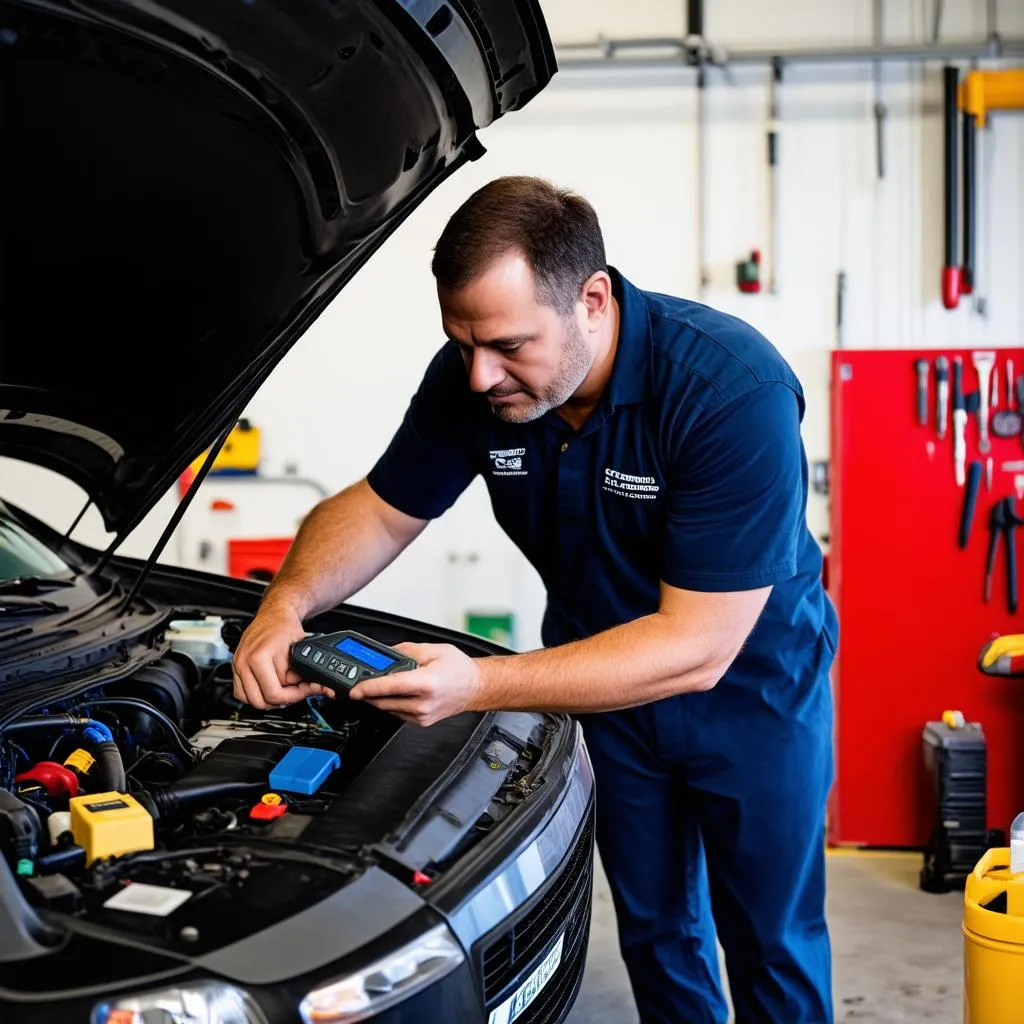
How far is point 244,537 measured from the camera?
451 centimetres

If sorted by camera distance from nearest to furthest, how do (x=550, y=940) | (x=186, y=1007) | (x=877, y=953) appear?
(x=186, y=1007) → (x=550, y=940) → (x=877, y=953)

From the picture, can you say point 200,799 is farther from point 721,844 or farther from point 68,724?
point 721,844

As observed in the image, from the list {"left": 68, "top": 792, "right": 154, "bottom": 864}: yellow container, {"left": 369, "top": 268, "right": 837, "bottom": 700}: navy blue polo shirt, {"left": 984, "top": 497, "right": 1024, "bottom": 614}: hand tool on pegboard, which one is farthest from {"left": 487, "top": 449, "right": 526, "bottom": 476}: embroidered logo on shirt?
{"left": 984, "top": 497, "right": 1024, "bottom": 614}: hand tool on pegboard

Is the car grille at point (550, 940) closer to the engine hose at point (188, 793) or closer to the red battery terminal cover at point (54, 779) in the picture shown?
the engine hose at point (188, 793)

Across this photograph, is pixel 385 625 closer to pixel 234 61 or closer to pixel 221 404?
pixel 221 404

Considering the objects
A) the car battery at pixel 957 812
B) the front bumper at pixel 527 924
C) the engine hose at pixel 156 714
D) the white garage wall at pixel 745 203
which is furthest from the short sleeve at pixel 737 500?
the white garage wall at pixel 745 203

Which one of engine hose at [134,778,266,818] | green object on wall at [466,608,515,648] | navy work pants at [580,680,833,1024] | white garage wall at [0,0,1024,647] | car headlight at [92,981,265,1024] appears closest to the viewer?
car headlight at [92,981,265,1024]

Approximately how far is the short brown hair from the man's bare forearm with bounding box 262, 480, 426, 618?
60cm

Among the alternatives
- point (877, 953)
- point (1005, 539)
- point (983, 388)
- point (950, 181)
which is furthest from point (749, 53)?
point (877, 953)

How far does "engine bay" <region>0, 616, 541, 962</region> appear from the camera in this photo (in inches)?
51.8

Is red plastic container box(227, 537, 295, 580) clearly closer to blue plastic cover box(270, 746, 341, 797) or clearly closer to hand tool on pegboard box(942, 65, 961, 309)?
hand tool on pegboard box(942, 65, 961, 309)

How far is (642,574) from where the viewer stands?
2084 mm

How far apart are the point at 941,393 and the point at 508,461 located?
89.4 inches

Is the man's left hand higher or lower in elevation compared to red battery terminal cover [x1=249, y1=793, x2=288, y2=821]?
higher
